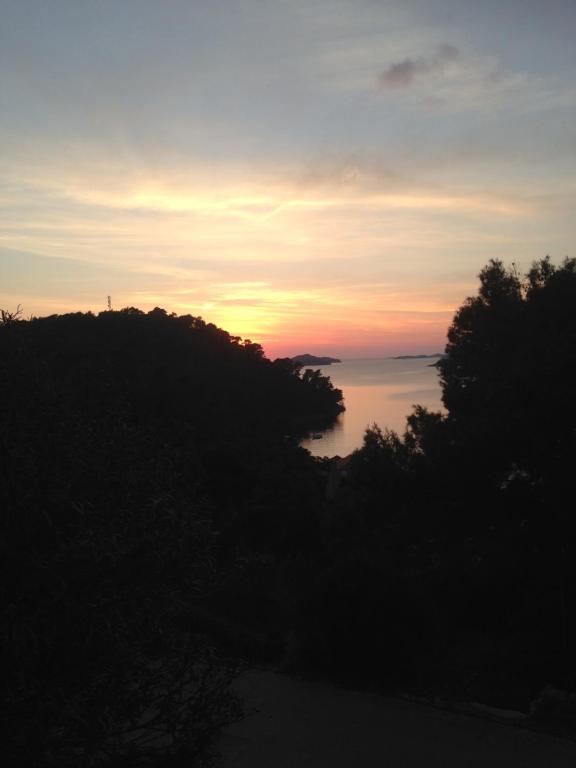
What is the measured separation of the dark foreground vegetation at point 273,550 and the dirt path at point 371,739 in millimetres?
790

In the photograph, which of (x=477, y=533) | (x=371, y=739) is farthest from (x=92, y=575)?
(x=477, y=533)

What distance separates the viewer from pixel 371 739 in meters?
8.02

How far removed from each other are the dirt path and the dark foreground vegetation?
79cm

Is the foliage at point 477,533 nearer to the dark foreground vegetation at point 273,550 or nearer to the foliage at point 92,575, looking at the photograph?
the dark foreground vegetation at point 273,550

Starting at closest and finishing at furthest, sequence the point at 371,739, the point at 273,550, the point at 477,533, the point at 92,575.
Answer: the point at 92,575
the point at 371,739
the point at 477,533
the point at 273,550

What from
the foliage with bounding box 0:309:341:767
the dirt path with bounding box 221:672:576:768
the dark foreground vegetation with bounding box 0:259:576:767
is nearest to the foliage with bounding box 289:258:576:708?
the dark foreground vegetation with bounding box 0:259:576:767

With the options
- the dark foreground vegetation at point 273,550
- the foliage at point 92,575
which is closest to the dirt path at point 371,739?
the dark foreground vegetation at point 273,550

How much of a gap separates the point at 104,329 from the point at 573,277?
24.5m

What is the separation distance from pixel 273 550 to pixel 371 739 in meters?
10.4

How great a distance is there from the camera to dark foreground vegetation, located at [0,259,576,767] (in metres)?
3.66

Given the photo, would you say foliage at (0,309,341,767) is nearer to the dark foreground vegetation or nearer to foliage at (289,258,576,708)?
the dark foreground vegetation

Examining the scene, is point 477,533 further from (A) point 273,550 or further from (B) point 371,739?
(A) point 273,550

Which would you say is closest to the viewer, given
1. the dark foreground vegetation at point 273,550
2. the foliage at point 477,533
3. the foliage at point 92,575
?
the foliage at point 92,575

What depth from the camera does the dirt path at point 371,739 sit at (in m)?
7.34
